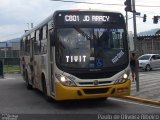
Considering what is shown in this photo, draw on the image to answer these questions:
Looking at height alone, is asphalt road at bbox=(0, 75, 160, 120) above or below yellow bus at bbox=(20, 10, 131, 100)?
below

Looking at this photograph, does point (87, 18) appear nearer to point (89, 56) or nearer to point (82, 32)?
point (82, 32)

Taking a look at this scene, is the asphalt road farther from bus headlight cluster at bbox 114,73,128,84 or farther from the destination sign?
the destination sign

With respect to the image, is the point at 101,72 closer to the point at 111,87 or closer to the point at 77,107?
the point at 111,87

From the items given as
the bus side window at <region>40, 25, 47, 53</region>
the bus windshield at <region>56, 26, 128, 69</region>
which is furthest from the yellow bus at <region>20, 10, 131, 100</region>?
the bus side window at <region>40, 25, 47, 53</region>

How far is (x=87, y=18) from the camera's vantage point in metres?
14.0

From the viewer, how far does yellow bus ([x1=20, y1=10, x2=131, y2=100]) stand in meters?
13.4

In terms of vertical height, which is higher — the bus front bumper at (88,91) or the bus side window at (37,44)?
the bus side window at (37,44)

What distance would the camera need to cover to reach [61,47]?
13609 millimetres

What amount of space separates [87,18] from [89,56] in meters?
1.30

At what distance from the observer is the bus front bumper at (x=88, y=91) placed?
1325cm

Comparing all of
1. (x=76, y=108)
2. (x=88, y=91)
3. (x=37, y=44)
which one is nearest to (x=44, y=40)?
(x=37, y=44)

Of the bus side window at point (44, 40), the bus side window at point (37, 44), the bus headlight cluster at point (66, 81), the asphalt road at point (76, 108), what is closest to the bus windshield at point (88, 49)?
the bus headlight cluster at point (66, 81)

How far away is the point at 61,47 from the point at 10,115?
2.63m

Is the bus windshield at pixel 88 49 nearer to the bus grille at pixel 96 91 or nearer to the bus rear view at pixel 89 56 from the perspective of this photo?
the bus rear view at pixel 89 56
